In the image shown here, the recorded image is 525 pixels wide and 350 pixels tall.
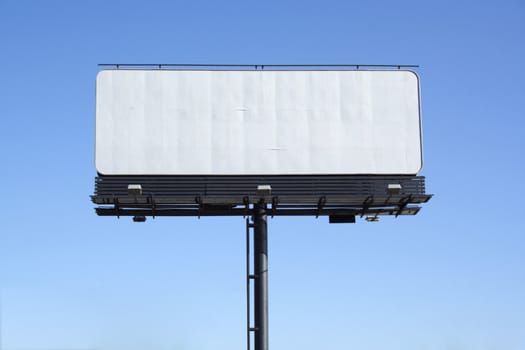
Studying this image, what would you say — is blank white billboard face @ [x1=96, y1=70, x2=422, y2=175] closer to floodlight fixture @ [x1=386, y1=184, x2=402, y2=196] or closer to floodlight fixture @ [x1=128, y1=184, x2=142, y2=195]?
floodlight fixture @ [x1=128, y1=184, x2=142, y2=195]

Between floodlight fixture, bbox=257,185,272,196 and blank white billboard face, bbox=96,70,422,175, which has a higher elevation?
blank white billboard face, bbox=96,70,422,175

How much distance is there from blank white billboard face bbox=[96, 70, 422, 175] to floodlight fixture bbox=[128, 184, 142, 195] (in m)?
0.91

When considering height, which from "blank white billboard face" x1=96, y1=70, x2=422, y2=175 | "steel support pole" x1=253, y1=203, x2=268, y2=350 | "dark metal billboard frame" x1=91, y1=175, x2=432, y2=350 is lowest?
"steel support pole" x1=253, y1=203, x2=268, y2=350

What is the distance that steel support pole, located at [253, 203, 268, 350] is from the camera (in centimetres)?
3412

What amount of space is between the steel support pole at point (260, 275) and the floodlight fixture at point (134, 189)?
389cm

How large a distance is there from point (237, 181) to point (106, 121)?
489cm

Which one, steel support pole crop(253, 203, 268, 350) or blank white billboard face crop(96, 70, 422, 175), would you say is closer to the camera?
steel support pole crop(253, 203, 268, 350)

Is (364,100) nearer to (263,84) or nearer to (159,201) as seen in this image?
(263,84)

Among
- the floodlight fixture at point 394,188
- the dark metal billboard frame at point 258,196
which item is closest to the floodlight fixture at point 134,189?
the dark metal billboard frame at point 258,196

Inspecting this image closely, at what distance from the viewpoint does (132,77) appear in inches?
1433

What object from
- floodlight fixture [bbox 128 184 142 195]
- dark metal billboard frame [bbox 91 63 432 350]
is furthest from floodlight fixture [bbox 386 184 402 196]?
floodlight fixture [bbox 128 184 142 195]

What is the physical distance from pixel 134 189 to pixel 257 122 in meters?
4.80

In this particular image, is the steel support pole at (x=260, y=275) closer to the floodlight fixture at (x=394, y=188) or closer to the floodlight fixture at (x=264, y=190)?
the floodlight fixture at (x=264, y=190)

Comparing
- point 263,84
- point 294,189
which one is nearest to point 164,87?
point 263,84
